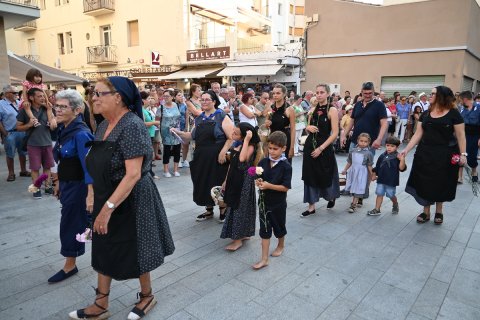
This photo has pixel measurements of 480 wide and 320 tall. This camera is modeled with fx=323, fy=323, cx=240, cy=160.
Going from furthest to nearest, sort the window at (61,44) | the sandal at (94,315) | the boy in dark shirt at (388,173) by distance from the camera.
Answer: the window at (61,44)
the boy in dark shirt at (388,173)
the sandal at (94,315)

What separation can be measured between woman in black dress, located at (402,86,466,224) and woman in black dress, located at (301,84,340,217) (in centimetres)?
120

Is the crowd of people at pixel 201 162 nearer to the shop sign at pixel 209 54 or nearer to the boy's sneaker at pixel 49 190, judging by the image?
the boy's sneaker at pixel 49 190

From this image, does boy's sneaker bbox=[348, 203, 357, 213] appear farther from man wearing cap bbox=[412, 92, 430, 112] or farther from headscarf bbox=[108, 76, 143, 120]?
man wearing cap bbox=[412, 92, 430, 112]

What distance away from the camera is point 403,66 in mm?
14719

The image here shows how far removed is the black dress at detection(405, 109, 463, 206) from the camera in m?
4.29

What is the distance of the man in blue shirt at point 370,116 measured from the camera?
16.3 ft

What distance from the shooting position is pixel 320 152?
4.68 metres

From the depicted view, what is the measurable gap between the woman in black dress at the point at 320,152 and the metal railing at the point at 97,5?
20827 mm

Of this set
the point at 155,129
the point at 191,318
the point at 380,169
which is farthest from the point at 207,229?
the point at 155,129

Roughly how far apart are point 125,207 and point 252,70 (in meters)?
15.5

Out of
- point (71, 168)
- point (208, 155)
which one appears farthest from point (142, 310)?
point (208, 155)

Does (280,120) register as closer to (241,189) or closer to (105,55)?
(241,189)

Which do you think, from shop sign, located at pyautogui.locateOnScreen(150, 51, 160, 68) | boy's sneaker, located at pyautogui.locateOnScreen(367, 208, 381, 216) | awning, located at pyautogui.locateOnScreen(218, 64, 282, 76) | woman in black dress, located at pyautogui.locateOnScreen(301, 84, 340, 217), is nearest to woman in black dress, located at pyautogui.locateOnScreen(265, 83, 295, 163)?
woman in black dress, located at pyautogui.locateOnScreen(301, 84, 340, 217)

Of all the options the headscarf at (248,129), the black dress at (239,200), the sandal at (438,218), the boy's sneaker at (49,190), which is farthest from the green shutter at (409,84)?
the boy's sneaker at (49,190)
